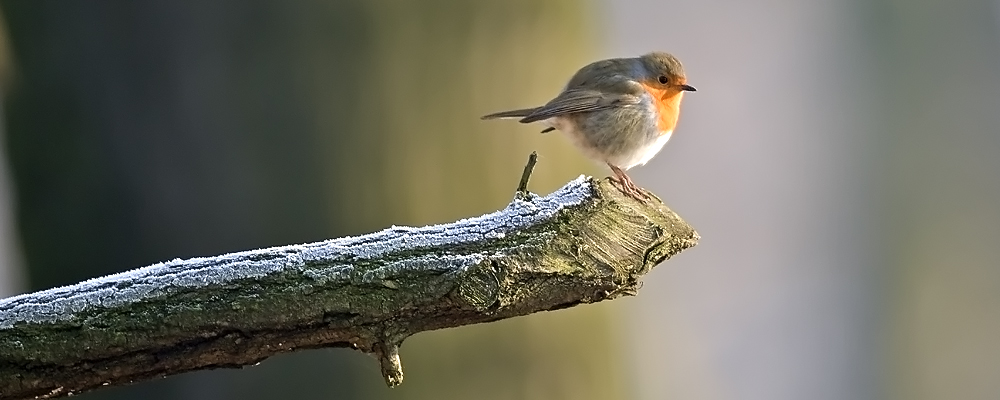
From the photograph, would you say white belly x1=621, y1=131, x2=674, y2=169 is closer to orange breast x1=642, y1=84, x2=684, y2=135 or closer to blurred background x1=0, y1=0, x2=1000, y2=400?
orange breast x1=642, y1=84, x2=684, y2=135

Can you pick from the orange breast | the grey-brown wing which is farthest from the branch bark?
the orange breast

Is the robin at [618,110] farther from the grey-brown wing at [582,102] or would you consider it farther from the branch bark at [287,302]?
the branch bark at [287,302]

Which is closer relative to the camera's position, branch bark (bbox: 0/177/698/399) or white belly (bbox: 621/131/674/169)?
branch bark (bbox: 0/177/698/399)

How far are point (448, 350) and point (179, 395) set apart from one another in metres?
0.40

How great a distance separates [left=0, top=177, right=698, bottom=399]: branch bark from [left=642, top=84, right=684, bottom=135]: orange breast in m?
0.60

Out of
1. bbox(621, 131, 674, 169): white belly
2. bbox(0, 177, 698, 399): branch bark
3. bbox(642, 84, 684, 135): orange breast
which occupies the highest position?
bbox(642, 84, 684, 135): orange breast

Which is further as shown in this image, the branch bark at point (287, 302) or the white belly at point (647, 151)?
the white belly at point (647, 151)

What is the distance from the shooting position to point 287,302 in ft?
1.87

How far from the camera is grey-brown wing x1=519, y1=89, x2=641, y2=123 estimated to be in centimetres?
108

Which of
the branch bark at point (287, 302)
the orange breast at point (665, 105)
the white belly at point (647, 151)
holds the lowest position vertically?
the branch bark at point (287, 302)

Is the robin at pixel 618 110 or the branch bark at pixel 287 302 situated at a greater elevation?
the robin at pixel 618 110

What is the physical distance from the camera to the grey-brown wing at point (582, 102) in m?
1.08

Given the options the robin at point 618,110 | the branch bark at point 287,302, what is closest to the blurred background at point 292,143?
the robin at point 618,110

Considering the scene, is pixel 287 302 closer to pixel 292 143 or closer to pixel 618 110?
pixel 292 143
